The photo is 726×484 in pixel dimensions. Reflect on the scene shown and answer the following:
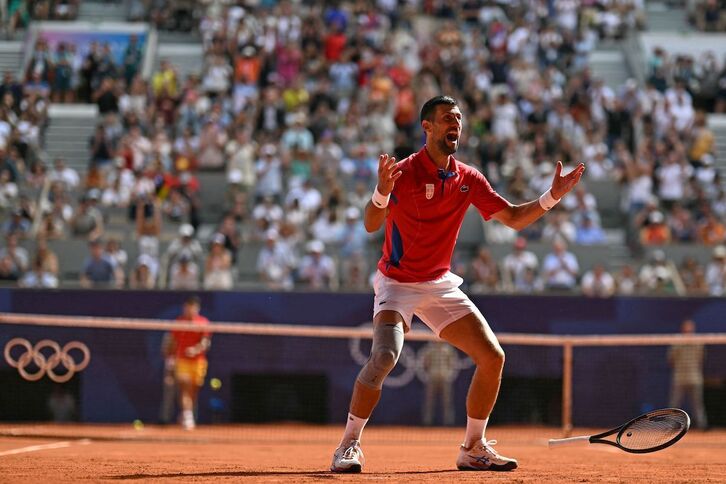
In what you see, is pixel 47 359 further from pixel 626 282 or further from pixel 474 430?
pixel 474 430

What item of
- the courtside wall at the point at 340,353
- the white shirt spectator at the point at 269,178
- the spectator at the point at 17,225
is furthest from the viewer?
the white shirt spectator at the point at 269,178

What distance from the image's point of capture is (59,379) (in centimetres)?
1781

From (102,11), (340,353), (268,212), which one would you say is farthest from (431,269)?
(102,11)

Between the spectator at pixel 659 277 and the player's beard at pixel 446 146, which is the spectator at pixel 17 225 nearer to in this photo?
the spectator at pixel 659 277

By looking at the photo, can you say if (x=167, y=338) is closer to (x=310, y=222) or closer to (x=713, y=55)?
(x=310, y=222)

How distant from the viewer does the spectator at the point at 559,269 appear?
20.5 metres

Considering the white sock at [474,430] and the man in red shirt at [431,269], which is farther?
the white sock at [474,430]

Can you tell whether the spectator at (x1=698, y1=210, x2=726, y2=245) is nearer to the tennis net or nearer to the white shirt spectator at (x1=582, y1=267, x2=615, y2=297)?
the white shirt spectator at (x1=582, y1=267, x2=615, y2=297)

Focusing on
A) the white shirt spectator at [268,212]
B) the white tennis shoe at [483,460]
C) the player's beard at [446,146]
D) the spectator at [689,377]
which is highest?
the player's beard at [446,146]

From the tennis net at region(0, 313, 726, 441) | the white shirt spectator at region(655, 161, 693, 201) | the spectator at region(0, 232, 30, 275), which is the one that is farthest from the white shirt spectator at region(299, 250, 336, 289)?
the white shirt spectator at region(655, 161, 693, 201)

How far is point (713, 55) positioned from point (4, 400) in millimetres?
17034

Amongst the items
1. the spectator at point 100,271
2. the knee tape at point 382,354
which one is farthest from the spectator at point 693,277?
the knee tape at point 382,354

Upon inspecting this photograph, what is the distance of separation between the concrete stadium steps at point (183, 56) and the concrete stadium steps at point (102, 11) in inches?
73.0

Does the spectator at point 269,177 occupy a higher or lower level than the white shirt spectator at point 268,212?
higher
